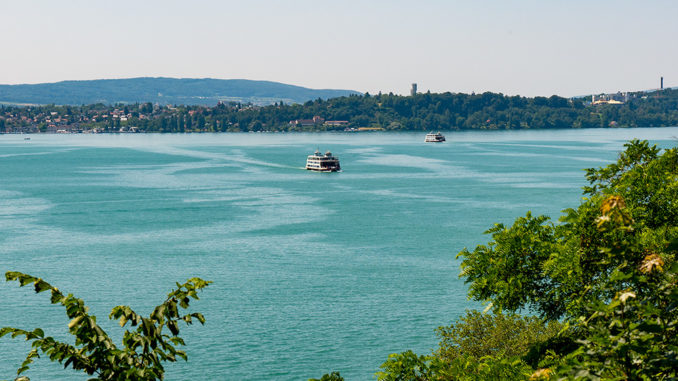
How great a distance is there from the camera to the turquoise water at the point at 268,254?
49438mm

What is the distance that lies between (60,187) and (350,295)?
98.2m

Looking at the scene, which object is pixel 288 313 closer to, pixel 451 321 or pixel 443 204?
pixel 451 321

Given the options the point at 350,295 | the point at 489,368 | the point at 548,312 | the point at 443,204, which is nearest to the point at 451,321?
the point at 350,295

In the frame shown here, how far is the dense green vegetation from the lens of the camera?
1047cm

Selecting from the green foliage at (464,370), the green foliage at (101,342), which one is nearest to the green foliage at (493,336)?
the green foliage at (464,370)

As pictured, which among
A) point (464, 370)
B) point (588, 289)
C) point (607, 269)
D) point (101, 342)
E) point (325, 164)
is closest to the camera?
point (101, 342)

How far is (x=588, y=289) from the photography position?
2075cm

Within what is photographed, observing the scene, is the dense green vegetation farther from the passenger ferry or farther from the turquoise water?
the passenger ferry

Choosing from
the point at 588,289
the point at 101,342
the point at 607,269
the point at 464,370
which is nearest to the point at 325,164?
the point at 607,269

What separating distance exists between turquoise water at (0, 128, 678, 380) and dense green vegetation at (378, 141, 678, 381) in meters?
18.5

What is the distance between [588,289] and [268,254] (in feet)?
193

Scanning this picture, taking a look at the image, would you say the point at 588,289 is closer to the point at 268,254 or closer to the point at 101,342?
the point at 101,342

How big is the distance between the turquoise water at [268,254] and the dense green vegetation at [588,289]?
1851 centimetres

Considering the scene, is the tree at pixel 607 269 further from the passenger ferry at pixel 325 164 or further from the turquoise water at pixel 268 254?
the passenger ferry at pixel 325 164
